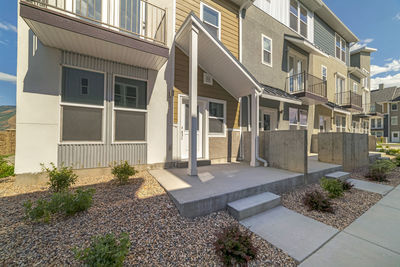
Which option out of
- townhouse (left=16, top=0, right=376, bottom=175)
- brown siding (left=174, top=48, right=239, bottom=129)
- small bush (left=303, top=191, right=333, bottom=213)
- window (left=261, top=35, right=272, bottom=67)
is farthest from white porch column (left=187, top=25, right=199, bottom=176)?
window (left=261, top=35, right=272, bottom=67)

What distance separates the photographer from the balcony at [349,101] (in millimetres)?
11413

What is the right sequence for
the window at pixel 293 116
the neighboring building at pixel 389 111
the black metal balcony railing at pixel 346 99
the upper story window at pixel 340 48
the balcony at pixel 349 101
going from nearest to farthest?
the window at pixel 293 116 → the balcony at pixel 349 101 → the black metal balcony railing at pixel 346 99 → the upper story window at pixel 340 48 → the neighboring building at pixel 389 111

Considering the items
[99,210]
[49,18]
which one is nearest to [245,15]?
[49,18]

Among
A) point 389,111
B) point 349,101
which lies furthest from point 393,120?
point 349,101

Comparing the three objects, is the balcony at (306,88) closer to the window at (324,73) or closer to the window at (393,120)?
the window at (324,73)

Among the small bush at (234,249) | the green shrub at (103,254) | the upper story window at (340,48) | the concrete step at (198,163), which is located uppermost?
the upper story window at (340,48)

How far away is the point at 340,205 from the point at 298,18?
10420mm

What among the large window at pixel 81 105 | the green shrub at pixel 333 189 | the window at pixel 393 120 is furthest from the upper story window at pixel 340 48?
the window at pixel 393 120

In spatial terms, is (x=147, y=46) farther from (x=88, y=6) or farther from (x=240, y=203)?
(x=240, y=203)

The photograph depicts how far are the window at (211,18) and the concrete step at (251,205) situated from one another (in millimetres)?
5923

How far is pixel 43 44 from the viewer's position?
3.63 metres

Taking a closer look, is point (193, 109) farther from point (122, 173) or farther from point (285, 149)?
point (285, 149)

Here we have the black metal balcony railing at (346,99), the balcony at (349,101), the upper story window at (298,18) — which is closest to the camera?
the upper story window at (298,18)

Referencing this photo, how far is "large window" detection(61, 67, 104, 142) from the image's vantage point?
3871 mm
